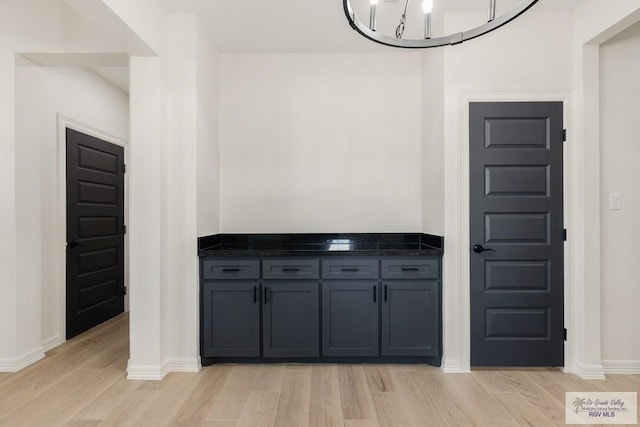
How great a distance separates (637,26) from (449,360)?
290cm

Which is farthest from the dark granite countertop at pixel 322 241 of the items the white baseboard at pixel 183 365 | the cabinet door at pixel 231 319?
the white baseboard at pixel 183 365

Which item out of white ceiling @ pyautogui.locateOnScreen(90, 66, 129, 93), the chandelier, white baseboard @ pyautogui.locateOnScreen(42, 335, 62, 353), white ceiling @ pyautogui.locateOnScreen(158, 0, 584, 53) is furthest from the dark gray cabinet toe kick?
white ceiling @ pyautogui.locateOnScreen(90, 66, 129, 93)

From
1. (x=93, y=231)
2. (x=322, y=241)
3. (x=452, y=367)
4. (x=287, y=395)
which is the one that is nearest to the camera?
(x=287, y=395)

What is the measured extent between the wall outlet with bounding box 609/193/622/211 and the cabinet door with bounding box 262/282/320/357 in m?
2.35

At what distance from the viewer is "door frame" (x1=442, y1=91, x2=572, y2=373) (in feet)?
9.12

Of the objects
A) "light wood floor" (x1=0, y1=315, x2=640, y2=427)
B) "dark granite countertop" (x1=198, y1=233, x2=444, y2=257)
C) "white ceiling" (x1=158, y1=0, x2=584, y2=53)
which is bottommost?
"light wood floor" (x1=0, y1=315, x2=640, y2=427)

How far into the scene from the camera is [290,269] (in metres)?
2.89

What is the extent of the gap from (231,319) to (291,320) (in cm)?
48

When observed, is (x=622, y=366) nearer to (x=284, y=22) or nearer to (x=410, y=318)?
(x=410, y=318)

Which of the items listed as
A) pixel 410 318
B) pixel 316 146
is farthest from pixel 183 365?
pixel 316 146

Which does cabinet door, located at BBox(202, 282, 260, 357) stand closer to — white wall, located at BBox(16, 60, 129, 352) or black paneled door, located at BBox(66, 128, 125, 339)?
white wall, located at BBox(16, 60, 129, 352)

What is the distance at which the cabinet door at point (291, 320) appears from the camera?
2.86 meters

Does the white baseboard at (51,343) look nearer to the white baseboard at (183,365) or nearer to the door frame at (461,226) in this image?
the white baseboard at (183,365)

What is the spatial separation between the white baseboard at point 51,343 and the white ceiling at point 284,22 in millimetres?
3063
